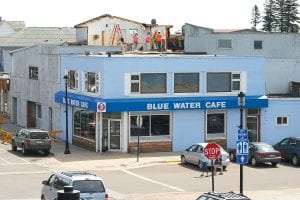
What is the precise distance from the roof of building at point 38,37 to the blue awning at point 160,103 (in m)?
47.7

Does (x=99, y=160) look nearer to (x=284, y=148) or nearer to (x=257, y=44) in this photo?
(x=284, y=148)

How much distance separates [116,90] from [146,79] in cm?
199

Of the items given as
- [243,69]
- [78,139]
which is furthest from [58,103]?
[243,69]

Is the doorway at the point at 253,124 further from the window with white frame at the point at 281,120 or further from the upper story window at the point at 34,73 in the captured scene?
the upper story window at the point at 34,73

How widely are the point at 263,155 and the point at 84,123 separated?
12132 mm

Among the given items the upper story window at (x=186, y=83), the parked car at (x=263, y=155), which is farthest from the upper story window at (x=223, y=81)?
the parked car at (x=263, y=155)

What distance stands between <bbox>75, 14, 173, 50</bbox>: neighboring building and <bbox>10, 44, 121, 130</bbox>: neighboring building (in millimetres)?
5546

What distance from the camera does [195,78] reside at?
45094 mm

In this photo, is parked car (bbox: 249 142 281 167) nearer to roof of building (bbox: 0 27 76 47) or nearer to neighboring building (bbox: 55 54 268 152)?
neighboring building (bbox: 55 54 268 152)

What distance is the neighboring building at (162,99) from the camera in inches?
1708

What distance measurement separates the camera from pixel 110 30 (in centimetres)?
6197

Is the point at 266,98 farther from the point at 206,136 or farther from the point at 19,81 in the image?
the point at 19,81

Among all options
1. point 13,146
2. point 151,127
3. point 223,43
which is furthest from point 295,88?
point 13,146

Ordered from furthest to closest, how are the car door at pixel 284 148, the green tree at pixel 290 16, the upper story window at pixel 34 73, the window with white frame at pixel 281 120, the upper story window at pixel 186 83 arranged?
the green tree at pixel 290 16
the upper story window at pixel 34 73
the window with white frame at pixel 281 120
the upper story window at pixel 186 83
the car door at pixel 284 148
